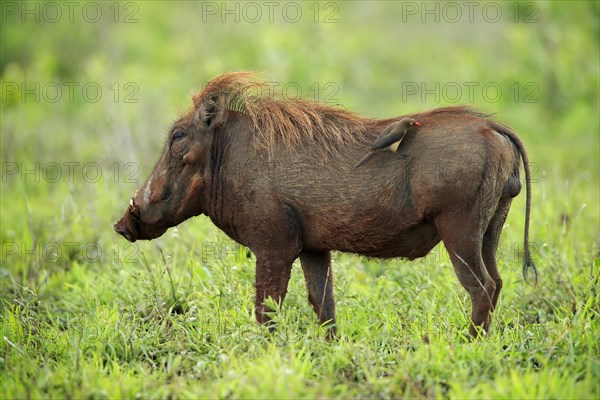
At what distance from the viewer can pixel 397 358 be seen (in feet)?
15.7

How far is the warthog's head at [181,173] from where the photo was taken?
18.2ft

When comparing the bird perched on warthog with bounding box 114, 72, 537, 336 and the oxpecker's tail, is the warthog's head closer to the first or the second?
the bird perched on warthog with bounding box 114, 72, 537, 336

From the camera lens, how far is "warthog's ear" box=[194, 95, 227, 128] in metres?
5.56

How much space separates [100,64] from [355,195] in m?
8.63

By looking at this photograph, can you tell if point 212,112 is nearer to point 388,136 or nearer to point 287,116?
point 287,116

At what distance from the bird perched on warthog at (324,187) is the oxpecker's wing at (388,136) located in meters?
0.09

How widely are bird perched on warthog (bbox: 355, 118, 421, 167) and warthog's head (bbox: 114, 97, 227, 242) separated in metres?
1.06

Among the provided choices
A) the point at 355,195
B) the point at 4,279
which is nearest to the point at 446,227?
the point at 355,195

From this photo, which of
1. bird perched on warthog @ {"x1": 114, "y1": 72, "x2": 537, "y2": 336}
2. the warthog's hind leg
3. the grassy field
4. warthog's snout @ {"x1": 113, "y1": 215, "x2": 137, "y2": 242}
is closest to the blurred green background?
the grassy field

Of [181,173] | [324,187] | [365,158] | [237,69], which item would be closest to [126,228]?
[181,173]

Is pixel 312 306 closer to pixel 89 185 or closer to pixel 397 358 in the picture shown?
pixel 397 358

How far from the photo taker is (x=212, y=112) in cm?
560

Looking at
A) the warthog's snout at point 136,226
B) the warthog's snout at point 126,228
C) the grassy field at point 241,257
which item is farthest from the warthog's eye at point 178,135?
the warthog's snout at point 126,228

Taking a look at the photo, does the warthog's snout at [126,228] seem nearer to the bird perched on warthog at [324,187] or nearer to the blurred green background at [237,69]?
the bird perched on warthog at [324,187]
